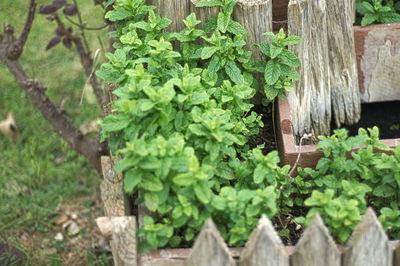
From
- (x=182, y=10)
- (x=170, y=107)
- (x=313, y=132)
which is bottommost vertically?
(x=313, y=132)

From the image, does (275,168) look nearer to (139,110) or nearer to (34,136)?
(139,110)

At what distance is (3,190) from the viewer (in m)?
4.09

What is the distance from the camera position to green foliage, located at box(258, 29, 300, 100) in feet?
9.47

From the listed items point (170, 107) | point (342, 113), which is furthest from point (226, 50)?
point (342, 113)

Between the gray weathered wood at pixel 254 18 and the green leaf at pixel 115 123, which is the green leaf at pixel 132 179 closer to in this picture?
the green leaf at pixel 115 123

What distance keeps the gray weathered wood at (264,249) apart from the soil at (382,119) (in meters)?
1.41

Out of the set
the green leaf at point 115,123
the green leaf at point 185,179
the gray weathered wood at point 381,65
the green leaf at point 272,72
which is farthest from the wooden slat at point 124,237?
the gray weathered wood at point 381,65

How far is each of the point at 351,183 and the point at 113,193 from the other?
916 mm

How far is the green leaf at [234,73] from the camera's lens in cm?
284

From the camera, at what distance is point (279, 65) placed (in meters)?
2.96

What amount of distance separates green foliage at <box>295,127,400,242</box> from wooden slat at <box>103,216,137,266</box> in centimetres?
59

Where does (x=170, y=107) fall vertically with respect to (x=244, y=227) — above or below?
above

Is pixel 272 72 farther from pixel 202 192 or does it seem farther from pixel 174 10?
pixel 202 192

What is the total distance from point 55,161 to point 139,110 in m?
2.09
